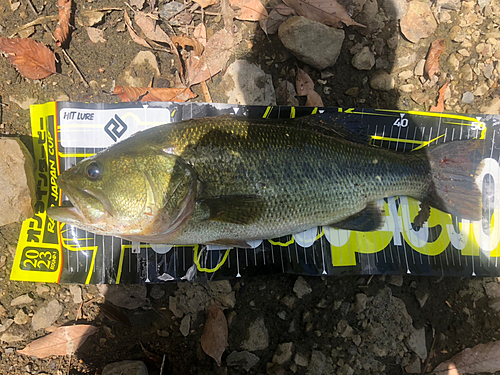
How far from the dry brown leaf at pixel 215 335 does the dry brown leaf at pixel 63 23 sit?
10.8 ft

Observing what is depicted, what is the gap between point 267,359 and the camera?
295 cm

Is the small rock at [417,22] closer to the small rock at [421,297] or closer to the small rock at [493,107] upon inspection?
the small rock at [493,107]

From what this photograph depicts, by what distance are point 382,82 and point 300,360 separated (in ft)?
10.5

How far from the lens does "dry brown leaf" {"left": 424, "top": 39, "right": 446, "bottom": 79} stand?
3359 mm

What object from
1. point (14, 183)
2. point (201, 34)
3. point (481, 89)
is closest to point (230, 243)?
point (14, 183)

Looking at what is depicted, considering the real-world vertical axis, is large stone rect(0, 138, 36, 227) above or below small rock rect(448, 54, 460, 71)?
below

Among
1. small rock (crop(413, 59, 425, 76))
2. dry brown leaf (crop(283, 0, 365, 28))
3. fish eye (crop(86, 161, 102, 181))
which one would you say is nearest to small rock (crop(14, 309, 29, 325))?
fish eye (crop(86, 161, 102, 181))

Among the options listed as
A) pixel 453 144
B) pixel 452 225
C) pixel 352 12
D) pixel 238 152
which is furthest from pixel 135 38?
pixel 452 225

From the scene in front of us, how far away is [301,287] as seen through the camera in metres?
3.06

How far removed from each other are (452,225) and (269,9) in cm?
325

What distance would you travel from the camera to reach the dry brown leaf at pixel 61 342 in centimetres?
285

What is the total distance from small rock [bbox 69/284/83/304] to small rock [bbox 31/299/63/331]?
0.53 ft

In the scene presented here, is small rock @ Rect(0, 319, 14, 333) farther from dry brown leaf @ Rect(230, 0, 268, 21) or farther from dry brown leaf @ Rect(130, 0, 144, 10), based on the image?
dry brown leaf @ Rect(230, 0, 268, 21)

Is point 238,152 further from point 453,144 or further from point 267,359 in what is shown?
point 453,144
